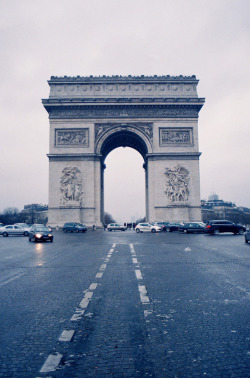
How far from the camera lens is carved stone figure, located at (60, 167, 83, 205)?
4559 centimetres

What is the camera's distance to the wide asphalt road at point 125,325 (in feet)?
11.8

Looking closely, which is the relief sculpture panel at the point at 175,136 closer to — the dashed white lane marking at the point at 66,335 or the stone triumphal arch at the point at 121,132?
the stone triumphal arch at the point at 121,132

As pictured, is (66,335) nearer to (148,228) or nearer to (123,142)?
(148,228)

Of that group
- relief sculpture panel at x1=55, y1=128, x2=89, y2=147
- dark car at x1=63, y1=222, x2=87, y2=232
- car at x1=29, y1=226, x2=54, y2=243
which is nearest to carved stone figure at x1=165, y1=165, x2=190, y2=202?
relief sculpture panel at x1=55, y1=128, x2=89, y2=147

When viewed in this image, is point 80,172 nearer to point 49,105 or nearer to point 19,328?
point 49,105

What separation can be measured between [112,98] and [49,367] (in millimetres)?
45018

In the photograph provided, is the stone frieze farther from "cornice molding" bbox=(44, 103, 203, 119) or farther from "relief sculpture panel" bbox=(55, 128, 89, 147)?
"relief sculpture panel" bbox=(55, 128, 89, 147)

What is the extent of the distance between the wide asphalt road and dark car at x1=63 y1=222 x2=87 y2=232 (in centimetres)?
3196

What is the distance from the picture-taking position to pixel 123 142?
54844 millimetres

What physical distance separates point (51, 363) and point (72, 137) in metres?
44.5

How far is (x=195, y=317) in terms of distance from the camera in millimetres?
5281

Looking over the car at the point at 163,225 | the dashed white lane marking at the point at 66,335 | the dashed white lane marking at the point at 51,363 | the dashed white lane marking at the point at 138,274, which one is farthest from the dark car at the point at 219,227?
the dashed white lane marking at the point at 51,363

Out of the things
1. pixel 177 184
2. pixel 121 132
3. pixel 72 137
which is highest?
pixel 121 132

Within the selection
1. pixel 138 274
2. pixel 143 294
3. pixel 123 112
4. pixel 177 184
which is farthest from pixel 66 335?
pixel 123 112
